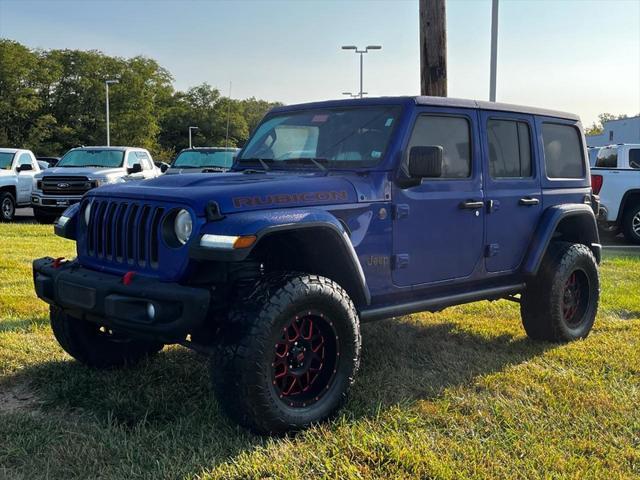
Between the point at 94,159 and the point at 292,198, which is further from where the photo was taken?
the point at 94,159

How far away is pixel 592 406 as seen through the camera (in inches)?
154

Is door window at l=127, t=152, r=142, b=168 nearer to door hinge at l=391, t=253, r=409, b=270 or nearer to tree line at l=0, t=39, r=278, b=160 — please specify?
door hinge at l=391, t=253, r=409, b=270

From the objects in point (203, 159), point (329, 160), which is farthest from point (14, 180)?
point (329, 160)

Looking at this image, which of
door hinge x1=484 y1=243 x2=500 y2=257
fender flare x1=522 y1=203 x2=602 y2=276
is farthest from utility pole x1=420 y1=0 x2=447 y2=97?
door hinge x1=484 y1=243 x2=500 y2=257

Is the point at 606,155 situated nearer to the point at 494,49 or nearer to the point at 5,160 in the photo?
the point at 494,49

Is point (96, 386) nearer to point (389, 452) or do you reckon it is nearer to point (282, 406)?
point (282, 406)

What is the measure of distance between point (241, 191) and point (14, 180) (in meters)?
13.4

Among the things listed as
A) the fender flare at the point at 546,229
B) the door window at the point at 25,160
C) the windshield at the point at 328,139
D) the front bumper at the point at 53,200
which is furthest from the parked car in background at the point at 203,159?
the fender flare at the point at 546,229

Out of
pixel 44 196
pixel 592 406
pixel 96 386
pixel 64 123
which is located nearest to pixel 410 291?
pixel 592 406

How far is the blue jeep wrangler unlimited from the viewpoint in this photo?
3.30 metres

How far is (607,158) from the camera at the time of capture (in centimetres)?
1280

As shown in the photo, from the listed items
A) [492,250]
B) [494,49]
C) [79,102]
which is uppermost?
[79,102]

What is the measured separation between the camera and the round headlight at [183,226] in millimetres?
3393

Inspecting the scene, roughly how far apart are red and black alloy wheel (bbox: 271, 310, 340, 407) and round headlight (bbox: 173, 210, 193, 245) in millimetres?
689
